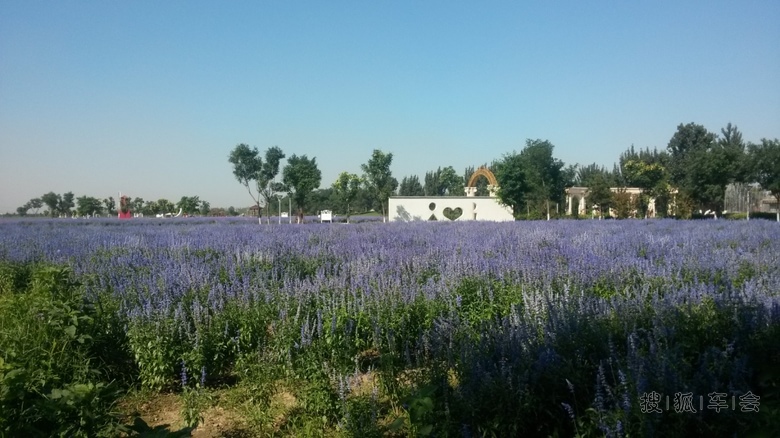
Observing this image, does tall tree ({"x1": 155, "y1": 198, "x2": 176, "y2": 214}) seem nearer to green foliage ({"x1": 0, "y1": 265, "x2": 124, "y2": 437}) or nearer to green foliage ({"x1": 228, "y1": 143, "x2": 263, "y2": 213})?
green foliage ({"x1": 228, "y1": 143, "x2": 263, "y2": 213})

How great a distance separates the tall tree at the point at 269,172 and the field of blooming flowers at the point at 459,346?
79.5 feet

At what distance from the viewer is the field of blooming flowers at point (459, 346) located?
2.46m

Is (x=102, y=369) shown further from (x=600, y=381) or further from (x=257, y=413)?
(x=600, y=381)

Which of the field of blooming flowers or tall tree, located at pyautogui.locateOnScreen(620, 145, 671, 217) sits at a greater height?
tall tree, located at pyautogui.locateOnScreen(620, 145, 671, 217)

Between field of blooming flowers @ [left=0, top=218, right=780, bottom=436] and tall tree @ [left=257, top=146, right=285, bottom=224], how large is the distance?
24218mm

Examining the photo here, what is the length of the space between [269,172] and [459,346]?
1154 inches

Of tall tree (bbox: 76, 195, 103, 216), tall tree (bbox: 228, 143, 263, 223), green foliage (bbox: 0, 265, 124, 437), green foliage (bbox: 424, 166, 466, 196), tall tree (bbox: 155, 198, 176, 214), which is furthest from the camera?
green foliage (bbox: 424, 166, 466, 196)

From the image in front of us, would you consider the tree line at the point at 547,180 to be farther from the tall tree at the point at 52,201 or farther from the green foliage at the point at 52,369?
the tall tree at the point at 52,201

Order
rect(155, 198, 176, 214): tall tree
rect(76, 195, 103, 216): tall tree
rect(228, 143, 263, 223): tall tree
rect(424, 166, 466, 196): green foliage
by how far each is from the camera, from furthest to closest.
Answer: rect(424, 166, 466, 196): green foliage
rect(155, 198, 176, 214): tall tree
rect(76, 195, 103, 216): tall tree
rect(228, 143, 263, 223): tall tree

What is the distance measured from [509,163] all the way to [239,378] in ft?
114

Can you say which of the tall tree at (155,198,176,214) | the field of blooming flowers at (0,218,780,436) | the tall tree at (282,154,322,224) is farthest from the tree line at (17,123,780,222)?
the tall tree at (155,198,176,214)

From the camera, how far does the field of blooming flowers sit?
8.09ft

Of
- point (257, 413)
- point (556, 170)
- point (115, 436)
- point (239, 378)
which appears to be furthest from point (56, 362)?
point (556, 170)

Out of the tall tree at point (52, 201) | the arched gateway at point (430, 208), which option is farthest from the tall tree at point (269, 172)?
the tall tree at point (52, 201)
